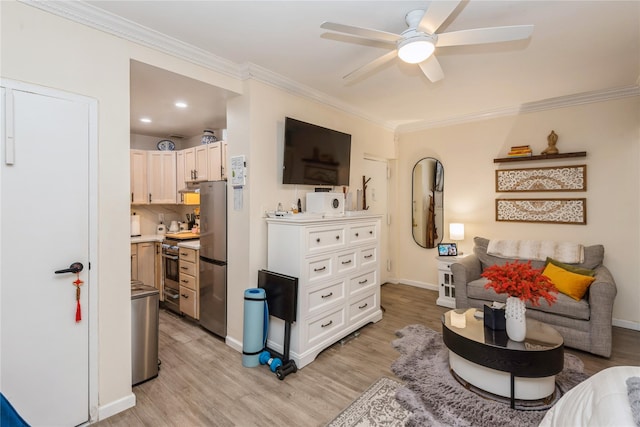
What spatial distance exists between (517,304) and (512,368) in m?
0.43

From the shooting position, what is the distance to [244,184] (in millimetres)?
2883

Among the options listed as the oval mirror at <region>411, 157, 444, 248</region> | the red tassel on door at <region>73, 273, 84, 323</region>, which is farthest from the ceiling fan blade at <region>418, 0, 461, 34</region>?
the oval mirror at <region>411, 157, 444, 248</region>

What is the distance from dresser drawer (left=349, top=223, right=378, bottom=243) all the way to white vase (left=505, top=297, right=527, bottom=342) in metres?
1.52

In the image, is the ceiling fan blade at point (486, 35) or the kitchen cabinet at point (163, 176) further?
the kitchen cabinet at point (163, 176)

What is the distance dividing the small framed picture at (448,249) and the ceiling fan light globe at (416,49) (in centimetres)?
296

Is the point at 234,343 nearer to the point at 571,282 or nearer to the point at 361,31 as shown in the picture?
the point at 361,31

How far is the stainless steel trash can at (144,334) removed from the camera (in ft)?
7.85

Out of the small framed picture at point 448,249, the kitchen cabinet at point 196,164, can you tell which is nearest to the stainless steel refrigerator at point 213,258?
the kitchen cabinet at point 196,164

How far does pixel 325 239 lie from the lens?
288cm

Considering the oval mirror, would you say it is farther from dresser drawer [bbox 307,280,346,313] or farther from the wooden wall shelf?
dresser drawer [bbox 307,280,346,313]

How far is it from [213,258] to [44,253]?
1546 mm

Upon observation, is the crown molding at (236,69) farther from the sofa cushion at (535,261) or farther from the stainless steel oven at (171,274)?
the stainless steel oven at (171,274)

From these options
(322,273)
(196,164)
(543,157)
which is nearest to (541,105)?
(543,157)

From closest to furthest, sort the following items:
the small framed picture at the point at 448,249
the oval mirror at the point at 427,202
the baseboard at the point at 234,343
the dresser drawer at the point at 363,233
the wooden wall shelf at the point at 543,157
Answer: the baseboard at the point at 234,343, the dresser drawer at the point at 363,233, the wooden wall shelf at the point at 543,157, the small framed picture at the point at 448,249, the oval mirror at the point at 427,202
